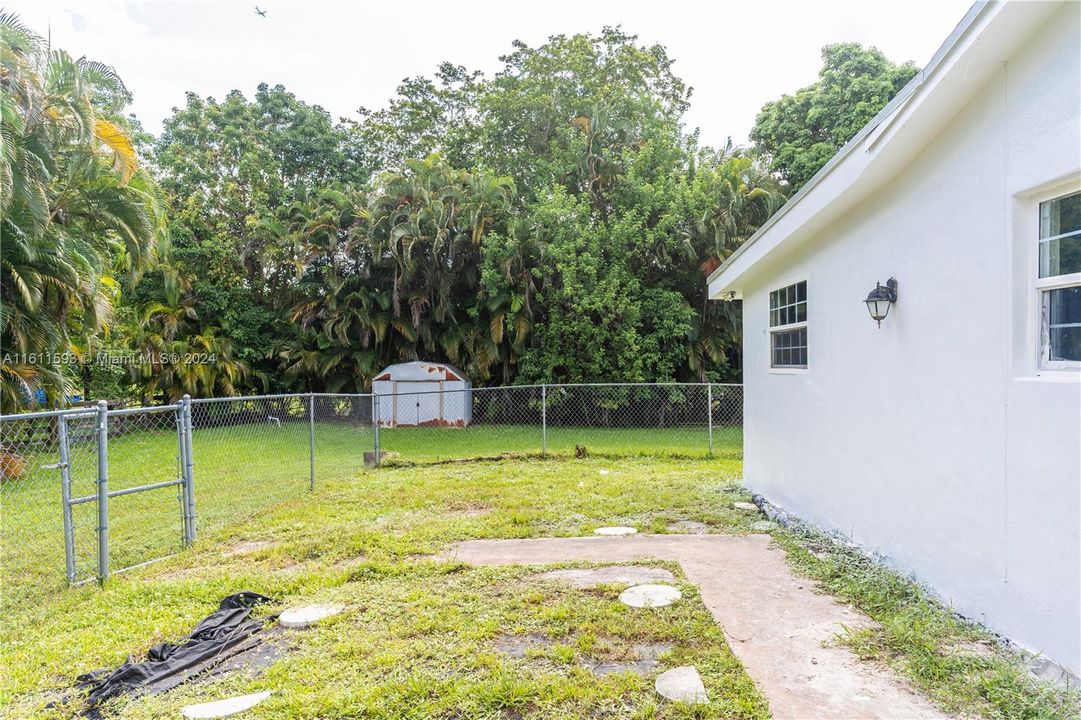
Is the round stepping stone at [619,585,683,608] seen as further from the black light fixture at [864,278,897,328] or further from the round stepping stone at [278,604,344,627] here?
the black light fixture at [864,278,897,328]

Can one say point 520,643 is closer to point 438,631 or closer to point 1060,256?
point 438,631

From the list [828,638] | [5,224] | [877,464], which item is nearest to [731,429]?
[877,464]

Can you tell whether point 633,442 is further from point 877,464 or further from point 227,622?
point 227,622

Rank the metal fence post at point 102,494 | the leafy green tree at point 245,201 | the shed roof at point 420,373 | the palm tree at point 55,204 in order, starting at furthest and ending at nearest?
the leafy green tree at point 245,201
the shed roof at point 420,373
the palm tree at point 55,204
the metal fence post at point 102,494

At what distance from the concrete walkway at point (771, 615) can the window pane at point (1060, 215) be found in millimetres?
2092

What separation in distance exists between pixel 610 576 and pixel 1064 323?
9.53 ft

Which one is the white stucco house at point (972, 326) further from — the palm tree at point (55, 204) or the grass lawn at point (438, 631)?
the palm tree at point (55, 204)

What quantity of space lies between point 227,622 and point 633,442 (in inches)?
360

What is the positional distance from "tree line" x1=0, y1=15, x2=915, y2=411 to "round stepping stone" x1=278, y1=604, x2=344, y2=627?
29.3ft

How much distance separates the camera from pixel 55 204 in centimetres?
1010

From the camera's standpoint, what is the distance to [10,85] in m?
8.41

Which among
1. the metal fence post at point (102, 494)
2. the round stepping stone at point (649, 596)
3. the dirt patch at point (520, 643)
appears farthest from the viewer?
the metal fence post at point (102, 494)

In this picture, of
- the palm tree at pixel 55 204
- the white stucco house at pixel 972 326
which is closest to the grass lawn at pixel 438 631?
the white stucco house at pixel 972 326

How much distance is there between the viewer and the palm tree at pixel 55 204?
8.45 metres
